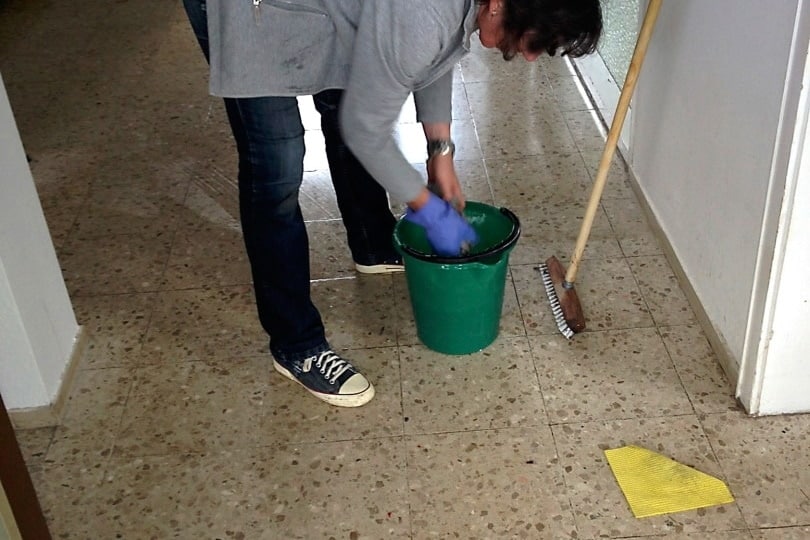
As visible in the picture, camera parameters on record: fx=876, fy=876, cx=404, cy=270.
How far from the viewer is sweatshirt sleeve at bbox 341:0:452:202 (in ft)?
3.70

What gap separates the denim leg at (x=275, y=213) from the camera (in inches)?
56.1

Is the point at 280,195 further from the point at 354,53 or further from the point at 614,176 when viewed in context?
the point at 614,176

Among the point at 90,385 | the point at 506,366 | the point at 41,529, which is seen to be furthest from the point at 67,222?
the point at 41,529

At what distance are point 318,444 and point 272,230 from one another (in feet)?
1.30

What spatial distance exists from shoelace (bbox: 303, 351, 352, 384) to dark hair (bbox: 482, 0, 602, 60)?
74 cm

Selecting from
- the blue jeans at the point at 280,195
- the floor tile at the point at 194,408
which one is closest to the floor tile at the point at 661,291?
the blue jeans at the point at 280,195

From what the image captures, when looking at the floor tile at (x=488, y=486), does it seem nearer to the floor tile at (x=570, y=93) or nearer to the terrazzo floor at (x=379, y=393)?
the terrazzo floor at (x=379, y=393)

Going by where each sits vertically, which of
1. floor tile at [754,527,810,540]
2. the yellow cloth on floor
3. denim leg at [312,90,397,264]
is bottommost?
the yellow cloth on floor

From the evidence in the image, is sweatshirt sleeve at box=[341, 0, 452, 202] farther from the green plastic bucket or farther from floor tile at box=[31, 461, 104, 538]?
floor tile at box=[31, 461, 104, 538]

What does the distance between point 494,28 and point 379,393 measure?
2.56ft

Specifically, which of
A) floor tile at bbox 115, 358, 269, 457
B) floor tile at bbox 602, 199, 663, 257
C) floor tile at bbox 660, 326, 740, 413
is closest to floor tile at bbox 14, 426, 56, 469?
floor tile at bbox 115, 358, 269, 457

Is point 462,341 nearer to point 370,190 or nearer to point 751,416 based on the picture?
point 370,190

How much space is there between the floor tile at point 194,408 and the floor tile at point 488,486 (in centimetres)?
34

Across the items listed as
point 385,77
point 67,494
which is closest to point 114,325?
point 67,494
